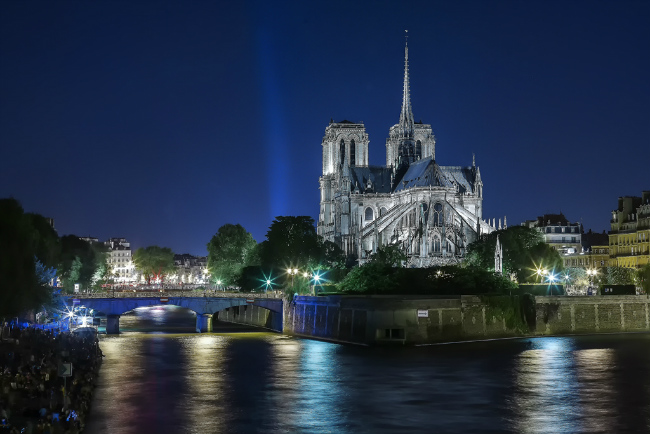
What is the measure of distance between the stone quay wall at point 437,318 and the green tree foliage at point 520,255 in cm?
2056

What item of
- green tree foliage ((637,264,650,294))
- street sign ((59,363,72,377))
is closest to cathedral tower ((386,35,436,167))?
green tree foliage ((637,264,650,294))

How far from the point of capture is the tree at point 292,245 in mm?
111000

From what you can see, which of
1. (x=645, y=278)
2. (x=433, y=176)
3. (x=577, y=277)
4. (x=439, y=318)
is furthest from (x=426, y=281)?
(x=433, y=176)

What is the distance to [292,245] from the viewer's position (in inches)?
4417

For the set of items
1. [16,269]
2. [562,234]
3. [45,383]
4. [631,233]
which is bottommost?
[45,383]

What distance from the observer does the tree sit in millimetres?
111000

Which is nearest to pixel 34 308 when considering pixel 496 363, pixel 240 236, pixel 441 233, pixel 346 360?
pixel 346 360

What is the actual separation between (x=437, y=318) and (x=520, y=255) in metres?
36.3

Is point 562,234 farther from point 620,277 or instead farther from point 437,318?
point 437,318

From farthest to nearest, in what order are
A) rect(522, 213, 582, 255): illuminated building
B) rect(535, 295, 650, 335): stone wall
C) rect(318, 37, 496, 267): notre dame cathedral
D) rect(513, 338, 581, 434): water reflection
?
rect(522, 213, 582, 255): illuminated building
rect(318, 37, 496, 267): notre dame cathedral
rect(535, 295, 650, 335): stone wall
rect(513, 338, 581, 434): water reflection

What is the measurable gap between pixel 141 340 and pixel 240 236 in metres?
61.5

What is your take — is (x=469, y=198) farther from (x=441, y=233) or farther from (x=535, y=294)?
(x=535, y=294)

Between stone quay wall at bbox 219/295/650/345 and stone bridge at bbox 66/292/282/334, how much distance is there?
2.26 m

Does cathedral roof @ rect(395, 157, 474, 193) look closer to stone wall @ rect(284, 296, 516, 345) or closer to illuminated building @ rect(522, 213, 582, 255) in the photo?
illuminated building @ rect(522, 213, 582, 255)
